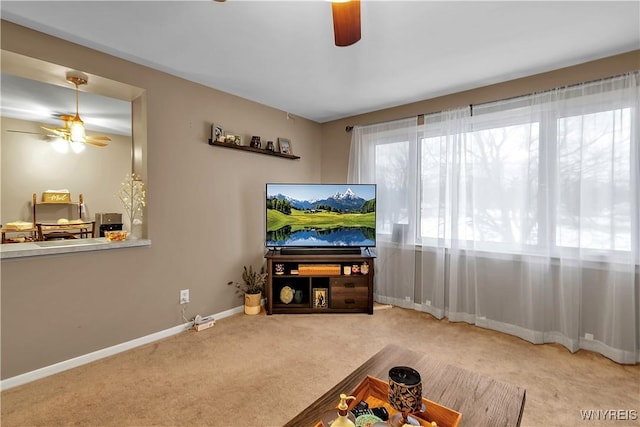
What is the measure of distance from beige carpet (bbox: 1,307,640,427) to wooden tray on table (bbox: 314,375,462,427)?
2.26 ft

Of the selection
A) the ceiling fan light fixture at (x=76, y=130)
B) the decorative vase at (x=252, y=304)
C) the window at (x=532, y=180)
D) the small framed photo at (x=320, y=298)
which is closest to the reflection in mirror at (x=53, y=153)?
the ceiling fan light fixture at (x=76, y=130)

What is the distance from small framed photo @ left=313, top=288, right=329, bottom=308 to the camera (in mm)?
3389

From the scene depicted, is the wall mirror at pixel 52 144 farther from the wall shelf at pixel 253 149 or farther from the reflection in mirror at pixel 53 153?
the wall shelf at pixel 253 149

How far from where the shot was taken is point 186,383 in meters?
2.02

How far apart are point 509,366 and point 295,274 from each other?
210 centimetres

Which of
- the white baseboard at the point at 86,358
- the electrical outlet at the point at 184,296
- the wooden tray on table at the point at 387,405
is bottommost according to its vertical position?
the white baseboard at the point at 86,358

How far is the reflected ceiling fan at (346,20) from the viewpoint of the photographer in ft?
4.03

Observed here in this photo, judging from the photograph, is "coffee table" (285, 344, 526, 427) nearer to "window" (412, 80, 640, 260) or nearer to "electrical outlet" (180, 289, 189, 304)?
"window" (412, 80, 640, 260)

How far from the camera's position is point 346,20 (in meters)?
1.29

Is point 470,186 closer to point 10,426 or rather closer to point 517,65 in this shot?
point 517,65

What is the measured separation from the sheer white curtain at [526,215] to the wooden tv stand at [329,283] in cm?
49

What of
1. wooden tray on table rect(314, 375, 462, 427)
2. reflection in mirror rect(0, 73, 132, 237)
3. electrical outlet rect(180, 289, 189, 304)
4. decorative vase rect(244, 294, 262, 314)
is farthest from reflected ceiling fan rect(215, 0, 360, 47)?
reflection in mirror rect(0, 73, 132, 237)

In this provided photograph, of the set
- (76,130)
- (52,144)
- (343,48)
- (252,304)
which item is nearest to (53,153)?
(52,144)

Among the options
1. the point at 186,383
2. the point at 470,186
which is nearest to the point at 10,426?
the point at 186,383
